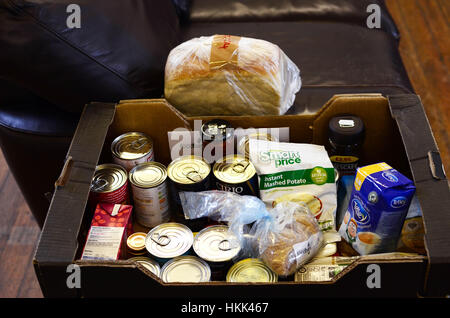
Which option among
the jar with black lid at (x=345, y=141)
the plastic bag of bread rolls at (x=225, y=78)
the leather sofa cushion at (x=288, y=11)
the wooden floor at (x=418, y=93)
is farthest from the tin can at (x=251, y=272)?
the leather sofa cushion at (x=288, y=11)

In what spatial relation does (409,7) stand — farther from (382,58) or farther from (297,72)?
(297,72)

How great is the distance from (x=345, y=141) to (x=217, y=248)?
40 cm

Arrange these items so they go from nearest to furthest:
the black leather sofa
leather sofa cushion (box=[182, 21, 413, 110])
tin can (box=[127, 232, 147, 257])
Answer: tin can (box=[127, 232, 147, 257]) → the black leather sofa → leather sofa cushion (box=[182, 21, 413, 110])

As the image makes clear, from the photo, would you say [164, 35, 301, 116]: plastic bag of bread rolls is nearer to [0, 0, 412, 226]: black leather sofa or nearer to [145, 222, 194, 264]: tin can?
[0, 0, 412, 226]: black leather sofa

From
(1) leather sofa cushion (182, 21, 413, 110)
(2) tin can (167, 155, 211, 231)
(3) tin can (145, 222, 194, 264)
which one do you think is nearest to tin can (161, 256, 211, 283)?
(3) tin can (145, 222, 194, 264)

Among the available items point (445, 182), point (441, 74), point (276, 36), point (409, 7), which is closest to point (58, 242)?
point (445, 182)

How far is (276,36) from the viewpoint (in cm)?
182

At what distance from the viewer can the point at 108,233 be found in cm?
107

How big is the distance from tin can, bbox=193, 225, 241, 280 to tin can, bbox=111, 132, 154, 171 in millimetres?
263

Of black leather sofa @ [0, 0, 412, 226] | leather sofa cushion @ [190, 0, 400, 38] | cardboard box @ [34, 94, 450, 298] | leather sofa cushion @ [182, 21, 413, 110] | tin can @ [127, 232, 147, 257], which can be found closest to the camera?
cardboard box @ [34, 94, 450, 298]

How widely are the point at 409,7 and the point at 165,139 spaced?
2286 millimetres

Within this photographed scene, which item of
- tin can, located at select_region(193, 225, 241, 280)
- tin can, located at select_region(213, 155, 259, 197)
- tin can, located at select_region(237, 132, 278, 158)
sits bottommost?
tin can, located at select_region(193, 225, 241, 280)

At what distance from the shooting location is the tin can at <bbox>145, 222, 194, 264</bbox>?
3.40ft

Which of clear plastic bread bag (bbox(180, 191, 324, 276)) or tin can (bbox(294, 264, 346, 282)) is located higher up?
clear plastic bread bag (bbox(180, 191, 324, 276))
